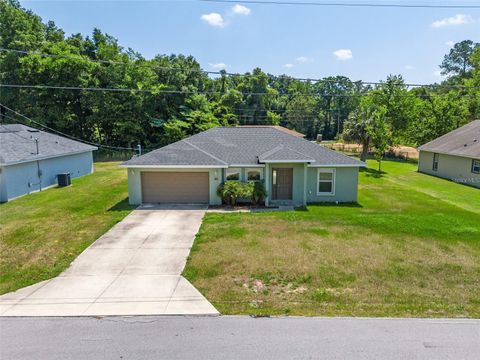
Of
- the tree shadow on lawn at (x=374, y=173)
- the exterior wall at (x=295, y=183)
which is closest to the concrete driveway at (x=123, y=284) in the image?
the exterior wall at (x=295, y=183)

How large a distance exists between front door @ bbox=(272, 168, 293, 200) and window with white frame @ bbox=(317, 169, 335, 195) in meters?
1.78

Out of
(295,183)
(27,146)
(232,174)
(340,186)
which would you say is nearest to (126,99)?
(27,146)

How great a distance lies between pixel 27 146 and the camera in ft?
71.1

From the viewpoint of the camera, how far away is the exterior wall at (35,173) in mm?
18548

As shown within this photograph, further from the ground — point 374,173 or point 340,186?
point 340,186

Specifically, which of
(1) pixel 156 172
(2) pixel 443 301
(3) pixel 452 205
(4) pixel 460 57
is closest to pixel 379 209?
(3) pixel 452 205

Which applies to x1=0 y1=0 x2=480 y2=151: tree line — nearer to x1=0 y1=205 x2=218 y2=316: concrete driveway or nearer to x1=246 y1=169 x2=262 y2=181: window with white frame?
x1=246 y1=169 x2=262 y2=181: window with white frame

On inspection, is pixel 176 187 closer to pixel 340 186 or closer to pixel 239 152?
pixel 239 152

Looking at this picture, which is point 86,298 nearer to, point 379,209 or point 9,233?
point 9,233

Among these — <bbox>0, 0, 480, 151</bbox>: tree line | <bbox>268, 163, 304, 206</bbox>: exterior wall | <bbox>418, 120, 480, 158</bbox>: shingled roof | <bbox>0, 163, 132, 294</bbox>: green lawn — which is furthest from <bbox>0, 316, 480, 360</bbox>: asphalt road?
<bbox>0, 0, 480, 151</bbox>: tree line

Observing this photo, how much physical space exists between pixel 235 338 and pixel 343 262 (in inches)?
207

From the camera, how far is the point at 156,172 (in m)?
18.2

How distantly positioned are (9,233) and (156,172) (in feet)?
23.8

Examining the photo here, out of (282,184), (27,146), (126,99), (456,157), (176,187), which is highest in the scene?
(126,99)
